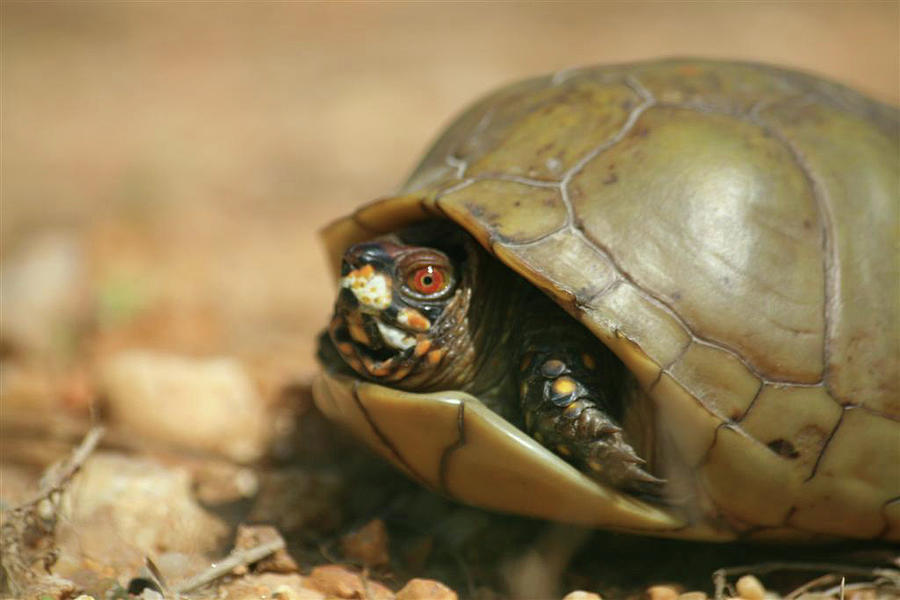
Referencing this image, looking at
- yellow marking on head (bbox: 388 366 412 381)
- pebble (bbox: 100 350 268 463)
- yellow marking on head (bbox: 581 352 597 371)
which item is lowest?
pebble (bbox: 100 350 268 463)

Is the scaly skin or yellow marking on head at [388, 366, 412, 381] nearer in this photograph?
the scaly skin

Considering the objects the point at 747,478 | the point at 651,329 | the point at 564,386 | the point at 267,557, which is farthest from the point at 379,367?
the point at 747,478

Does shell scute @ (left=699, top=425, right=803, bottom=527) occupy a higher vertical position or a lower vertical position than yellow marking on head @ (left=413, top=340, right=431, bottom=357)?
lower

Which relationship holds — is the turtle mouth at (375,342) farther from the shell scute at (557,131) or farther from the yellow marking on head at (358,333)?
the shell scute at (557,131)

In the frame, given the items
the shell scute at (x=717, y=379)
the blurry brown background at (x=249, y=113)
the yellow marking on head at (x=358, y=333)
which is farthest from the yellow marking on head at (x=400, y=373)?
the blurry brown background at (x=249, y=113)

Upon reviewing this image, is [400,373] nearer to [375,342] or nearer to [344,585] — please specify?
[375,342]

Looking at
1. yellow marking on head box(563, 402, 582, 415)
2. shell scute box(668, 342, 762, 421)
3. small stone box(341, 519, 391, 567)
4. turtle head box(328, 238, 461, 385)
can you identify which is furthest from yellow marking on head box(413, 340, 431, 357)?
shell scute box(668, 342, 762, 421)

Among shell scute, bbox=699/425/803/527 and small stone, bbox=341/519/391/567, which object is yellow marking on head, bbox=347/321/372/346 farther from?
shell scute, bbox=699/425/803/527
